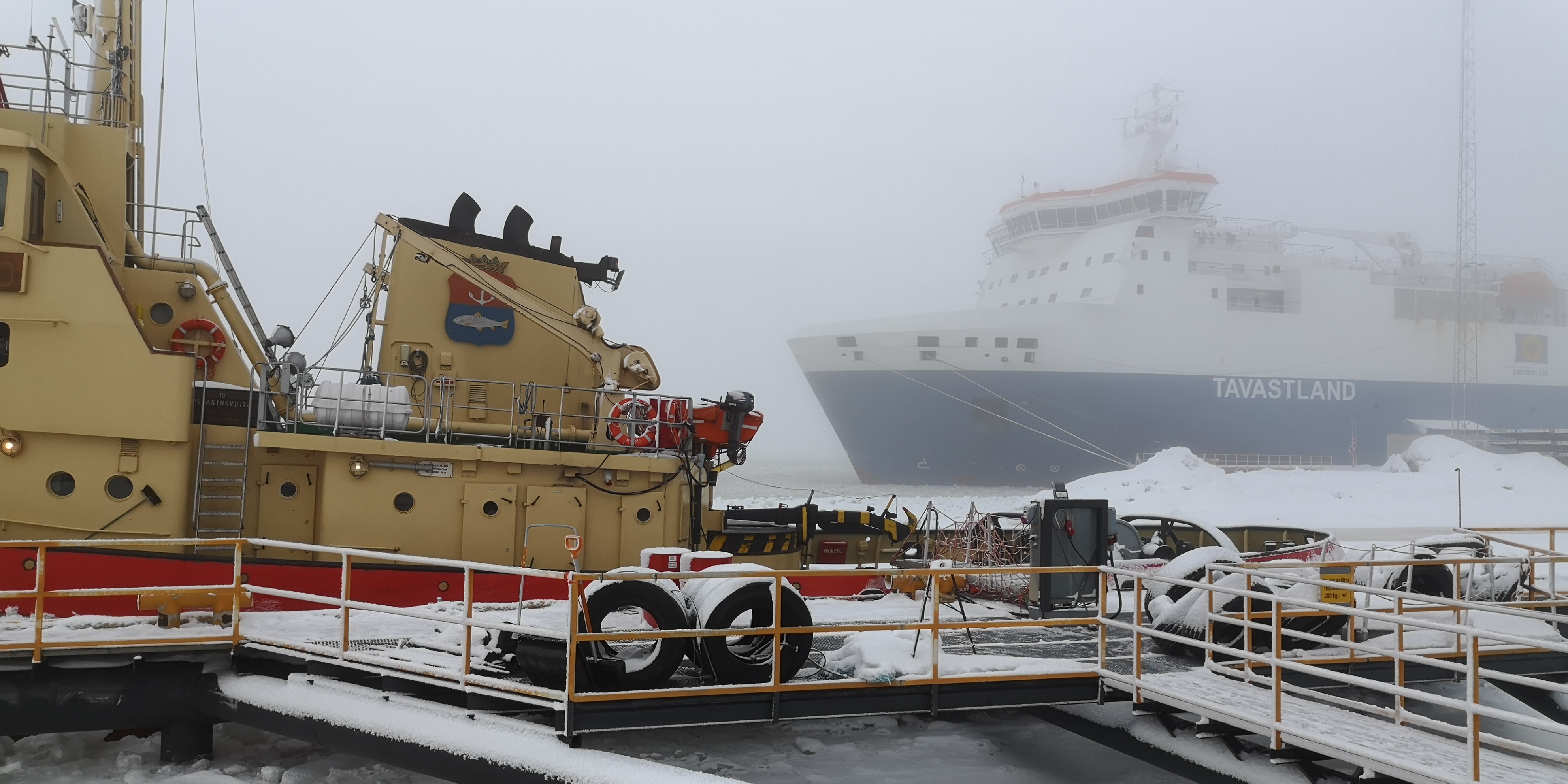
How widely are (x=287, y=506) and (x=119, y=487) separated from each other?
1.44 meters

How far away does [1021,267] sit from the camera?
1965 inches

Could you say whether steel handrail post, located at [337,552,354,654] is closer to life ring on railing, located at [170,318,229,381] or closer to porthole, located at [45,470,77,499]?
porthole, located at [45,470,77,499]

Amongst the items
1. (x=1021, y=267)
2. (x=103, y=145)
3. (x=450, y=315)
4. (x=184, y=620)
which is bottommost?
(x=184, y=620)

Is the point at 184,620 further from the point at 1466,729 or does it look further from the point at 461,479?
the point at 1466,729

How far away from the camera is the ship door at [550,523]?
402 inches

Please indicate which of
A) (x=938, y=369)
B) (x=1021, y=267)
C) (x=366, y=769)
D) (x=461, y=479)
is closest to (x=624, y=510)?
(x=461, y=479)

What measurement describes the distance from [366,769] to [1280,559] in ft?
31.0

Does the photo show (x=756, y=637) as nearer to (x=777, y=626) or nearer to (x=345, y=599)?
(x=777, y=626)

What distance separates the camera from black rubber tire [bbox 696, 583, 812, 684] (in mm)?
6344

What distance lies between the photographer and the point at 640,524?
10930 millimetres

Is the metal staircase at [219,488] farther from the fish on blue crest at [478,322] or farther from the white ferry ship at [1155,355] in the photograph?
the white ferry ship at [1155,355]

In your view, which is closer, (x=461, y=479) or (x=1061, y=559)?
(x=1061, y=559)

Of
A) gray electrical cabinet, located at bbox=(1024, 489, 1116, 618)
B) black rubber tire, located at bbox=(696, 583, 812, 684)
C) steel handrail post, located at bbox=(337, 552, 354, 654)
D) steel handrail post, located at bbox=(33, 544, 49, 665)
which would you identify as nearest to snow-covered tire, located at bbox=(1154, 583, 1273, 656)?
gray electrical cabinet, located at bbox=(1024, 489, 1116, 618)

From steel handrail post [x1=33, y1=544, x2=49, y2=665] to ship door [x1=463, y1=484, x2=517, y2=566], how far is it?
12.5 ft
